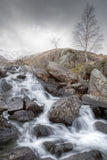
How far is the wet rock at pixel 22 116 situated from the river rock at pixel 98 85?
20.0ft

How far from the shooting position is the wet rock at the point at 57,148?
13.2 ft

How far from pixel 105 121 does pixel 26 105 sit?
5186 mm

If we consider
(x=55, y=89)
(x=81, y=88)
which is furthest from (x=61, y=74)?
(x=81, y=88)

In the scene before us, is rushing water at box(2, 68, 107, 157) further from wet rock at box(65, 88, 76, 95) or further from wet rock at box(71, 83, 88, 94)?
wet rock at box(71, 83, 88, 94)

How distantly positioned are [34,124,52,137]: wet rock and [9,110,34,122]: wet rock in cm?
90

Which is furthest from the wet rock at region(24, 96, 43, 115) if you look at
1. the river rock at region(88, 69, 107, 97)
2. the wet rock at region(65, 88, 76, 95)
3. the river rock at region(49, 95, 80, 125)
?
the river rock at region(88, 69, 107, 97)

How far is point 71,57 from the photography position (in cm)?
2077

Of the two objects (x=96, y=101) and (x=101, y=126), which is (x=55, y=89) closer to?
(x=96, y=101)

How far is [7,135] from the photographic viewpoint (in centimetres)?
440

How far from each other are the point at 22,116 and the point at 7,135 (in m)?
1.68

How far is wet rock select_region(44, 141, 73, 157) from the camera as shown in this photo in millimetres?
4023

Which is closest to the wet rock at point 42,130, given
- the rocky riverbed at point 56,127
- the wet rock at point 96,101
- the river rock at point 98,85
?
the rocky riverbed at point 56,127

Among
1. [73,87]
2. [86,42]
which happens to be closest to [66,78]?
[73,87]

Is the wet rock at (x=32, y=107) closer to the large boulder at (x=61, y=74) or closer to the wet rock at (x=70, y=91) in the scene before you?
the wet rock at (x=70, y=91)
